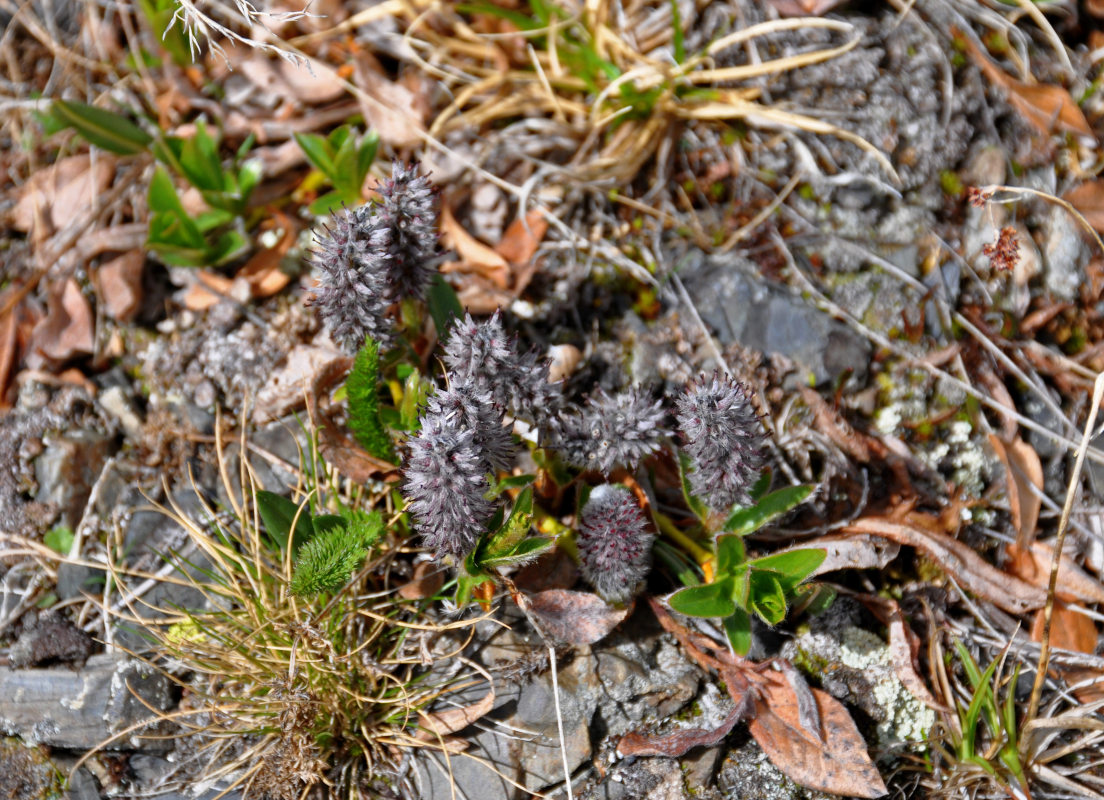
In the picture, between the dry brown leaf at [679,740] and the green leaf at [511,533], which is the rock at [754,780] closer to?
the dry brown leaf at [679,740]

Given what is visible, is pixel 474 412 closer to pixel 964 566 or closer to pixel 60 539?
pixel 964 566

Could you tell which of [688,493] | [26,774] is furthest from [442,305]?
[26,774]

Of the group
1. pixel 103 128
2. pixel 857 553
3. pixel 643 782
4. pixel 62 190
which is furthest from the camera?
pixel 62 190

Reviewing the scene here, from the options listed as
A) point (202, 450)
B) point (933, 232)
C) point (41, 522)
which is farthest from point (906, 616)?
point (41, 522)

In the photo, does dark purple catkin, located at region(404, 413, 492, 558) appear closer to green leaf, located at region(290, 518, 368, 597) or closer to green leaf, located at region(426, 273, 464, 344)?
green leaf, located at region(290, 518, 368, 597)

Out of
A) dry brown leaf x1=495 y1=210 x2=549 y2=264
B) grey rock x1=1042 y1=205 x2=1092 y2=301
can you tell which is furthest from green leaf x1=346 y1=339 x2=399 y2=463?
grey rock x1=1042 y1=205 x2=1092 y2=301

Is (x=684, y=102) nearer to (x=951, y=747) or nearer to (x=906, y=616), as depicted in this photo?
(x=906, y=616)

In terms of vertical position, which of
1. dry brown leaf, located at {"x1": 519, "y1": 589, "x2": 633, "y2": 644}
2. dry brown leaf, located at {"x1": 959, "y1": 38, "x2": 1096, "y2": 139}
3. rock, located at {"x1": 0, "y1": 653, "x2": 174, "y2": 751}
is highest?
dry brown leaf, located at {"x1": 959, "y1": 38, "x2": 1096, "y2": 139}
